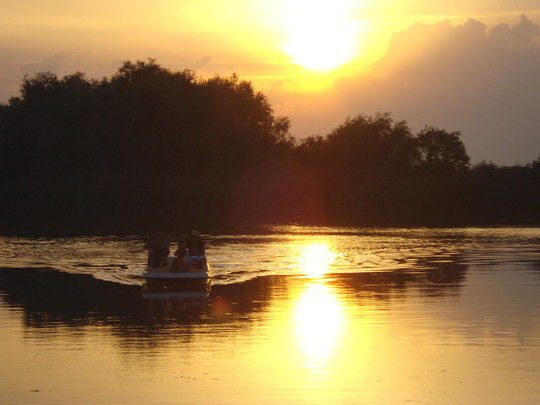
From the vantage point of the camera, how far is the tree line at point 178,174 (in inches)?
2827

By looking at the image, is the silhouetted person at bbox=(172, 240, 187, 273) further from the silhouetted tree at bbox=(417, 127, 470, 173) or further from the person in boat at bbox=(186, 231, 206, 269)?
the silhouetted tree at bbox=(417, 127, 470, 173)

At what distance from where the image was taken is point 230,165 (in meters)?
81.2

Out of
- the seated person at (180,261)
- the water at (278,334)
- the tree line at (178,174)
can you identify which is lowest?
the water at (278,334)

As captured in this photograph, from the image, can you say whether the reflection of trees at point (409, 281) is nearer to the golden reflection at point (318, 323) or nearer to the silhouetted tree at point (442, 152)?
the golden reflection at point (318, 323)

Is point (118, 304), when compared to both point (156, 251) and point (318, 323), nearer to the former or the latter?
point (156, 251)

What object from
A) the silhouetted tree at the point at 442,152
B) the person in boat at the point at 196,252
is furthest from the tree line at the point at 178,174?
the person in boat at the point at 196,252

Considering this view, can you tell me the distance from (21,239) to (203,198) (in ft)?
94.1

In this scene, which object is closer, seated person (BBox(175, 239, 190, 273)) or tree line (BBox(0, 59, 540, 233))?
seated person (BBox(175, 239, 190, 273))

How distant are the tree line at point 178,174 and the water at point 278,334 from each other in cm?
3249

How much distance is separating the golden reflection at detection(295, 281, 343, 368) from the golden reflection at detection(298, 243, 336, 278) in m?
5.31

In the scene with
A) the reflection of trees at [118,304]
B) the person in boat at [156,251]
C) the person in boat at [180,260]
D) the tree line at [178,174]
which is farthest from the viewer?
the tree line at [178,174]

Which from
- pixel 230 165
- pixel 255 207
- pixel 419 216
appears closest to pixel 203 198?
pixel 255 207

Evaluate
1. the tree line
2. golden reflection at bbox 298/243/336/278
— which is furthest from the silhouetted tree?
golden reflection at bbox 298/243/336/278

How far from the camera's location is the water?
506 inches
